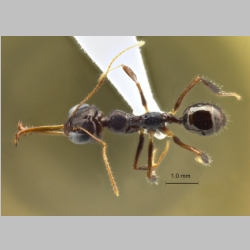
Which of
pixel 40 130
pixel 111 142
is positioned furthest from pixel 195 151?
pixel 40 130

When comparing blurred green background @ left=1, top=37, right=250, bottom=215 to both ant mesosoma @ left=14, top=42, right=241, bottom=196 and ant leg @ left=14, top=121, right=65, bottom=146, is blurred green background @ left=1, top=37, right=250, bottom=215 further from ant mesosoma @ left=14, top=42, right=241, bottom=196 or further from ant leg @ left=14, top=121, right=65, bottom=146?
ant leg @ left=14, top=121, right=65, bottom=146

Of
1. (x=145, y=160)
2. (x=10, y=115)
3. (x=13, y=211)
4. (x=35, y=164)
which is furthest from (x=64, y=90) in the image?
(x=13, y=211)

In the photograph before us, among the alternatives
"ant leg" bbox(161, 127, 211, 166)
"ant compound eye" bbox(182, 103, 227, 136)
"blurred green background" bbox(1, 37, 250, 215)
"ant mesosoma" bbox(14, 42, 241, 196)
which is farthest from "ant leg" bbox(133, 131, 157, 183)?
"ant compound eye" bbox(182, 103, 227, 136)

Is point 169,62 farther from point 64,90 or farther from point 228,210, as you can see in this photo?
point 228,210

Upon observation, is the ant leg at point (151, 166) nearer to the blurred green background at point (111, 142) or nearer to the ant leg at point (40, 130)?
the blurred green background at point (111, 142)

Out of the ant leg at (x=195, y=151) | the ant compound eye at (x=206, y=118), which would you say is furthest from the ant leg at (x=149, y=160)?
the ant compound eye at (x=206, y=118)

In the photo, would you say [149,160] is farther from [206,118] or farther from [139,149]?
[206,118]
